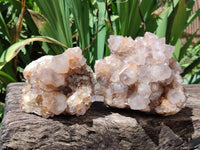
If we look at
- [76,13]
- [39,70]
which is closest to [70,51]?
[39,70]

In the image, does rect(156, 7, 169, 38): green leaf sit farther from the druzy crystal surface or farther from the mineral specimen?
the mineral specimen

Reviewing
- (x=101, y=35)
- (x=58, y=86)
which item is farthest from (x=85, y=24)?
(x=58, y=86)

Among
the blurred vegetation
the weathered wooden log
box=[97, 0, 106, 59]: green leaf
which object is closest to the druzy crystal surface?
the weathered wooden log

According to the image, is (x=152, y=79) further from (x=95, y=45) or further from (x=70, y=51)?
(x=95, y=45)

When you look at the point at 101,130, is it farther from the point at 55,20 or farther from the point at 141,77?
the point at 55,20

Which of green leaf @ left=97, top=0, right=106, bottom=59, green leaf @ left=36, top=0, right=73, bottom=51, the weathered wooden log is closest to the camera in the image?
the weathered wooden log

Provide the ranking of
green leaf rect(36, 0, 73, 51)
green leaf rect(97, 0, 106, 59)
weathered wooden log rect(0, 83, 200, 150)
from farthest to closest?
1. green leaf rect(97, 0, 106, 59)
2. green leaf rect(36, 0, 73, 51)
3. weathered wooden log rect(0, 83, 200, 150)
